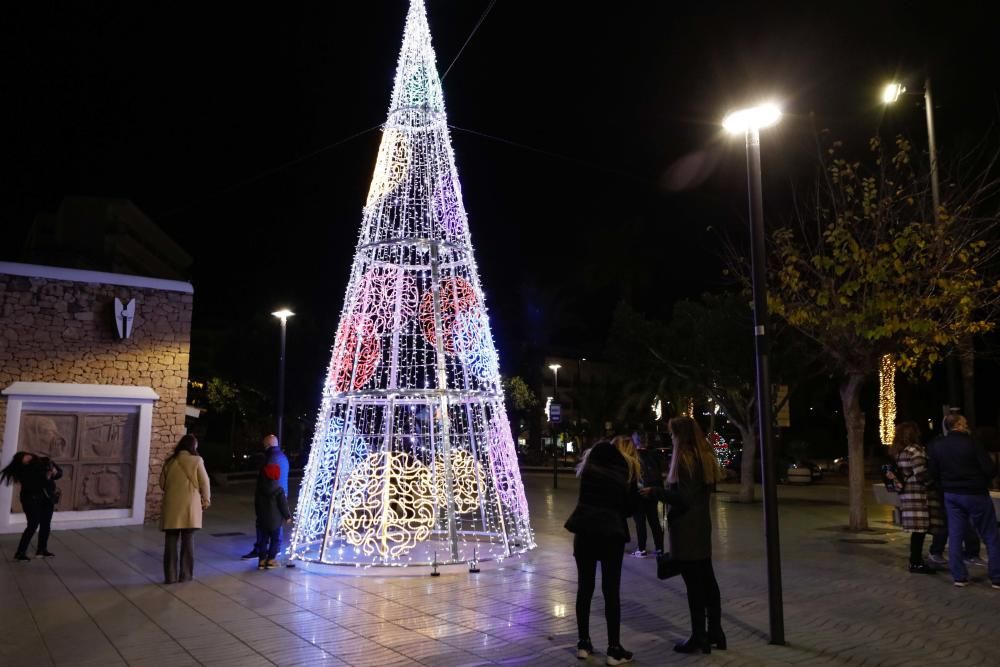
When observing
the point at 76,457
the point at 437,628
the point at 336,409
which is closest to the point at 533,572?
the point at 437,628

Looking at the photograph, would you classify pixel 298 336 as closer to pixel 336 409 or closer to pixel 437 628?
pixel 336 409

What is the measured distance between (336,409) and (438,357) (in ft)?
5.31

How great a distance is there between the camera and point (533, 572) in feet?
28.4

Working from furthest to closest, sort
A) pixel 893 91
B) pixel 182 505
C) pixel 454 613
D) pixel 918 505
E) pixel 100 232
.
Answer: pixel 100 232 → pixel 893 91 → pixel 918 505 → pixel 182 505 → pixel 454 613

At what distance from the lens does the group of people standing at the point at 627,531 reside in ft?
17.0

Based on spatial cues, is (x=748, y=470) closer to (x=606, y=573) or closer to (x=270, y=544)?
(x=270, y=544)

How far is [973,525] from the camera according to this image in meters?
7.62

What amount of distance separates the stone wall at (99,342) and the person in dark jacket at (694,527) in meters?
11.3

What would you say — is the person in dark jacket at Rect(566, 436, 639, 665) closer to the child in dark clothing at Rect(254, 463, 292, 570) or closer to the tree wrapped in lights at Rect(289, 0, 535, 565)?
the tree wrapped in lights at Rect(289, 0, 535, 565)

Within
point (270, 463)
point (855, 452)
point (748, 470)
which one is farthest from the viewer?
point (748, 470)

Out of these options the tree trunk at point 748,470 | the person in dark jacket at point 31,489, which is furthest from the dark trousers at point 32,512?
the tree trunk at point 748,470

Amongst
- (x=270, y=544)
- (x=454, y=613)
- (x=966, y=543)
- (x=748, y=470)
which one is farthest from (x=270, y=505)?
(x=748, y=470)

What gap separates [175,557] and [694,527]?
5884mm

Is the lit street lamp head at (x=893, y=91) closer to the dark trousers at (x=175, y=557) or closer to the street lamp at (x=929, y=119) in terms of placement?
the street lamp at (x=929, y=119)
